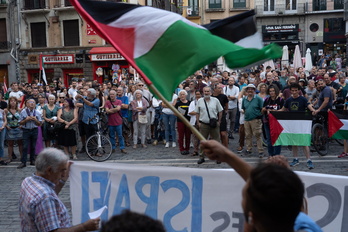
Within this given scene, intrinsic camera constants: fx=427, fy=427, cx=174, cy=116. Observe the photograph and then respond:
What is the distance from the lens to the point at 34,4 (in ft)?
105

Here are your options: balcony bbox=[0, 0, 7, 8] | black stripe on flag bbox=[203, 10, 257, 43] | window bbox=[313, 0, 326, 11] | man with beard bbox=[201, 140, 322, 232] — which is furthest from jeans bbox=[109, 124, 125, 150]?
window bbox=[313, 0, 326, 11]

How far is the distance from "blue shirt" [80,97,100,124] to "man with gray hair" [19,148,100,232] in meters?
8.00

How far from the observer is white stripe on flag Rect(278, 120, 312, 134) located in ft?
30.0

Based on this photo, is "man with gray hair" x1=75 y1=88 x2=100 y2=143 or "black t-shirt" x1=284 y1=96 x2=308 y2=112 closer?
"black t-shirt" x1=284 y1=96 x2=308 y2=112

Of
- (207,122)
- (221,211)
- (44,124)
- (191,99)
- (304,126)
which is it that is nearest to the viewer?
(221,211)

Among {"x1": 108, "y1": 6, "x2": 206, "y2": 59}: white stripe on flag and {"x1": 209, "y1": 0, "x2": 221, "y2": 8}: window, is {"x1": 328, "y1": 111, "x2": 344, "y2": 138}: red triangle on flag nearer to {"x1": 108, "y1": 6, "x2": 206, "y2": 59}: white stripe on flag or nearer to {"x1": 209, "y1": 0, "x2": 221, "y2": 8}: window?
{"x1": 108, "y1": 6, "x2": 206, "y2": 59}: white stripe on flag

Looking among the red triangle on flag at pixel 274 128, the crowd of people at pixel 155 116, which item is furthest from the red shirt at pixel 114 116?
the red triangle on flag at pixel 274 128

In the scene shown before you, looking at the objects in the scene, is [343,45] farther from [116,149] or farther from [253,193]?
[253,193]

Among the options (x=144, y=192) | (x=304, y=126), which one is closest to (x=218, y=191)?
(x=144, y=192)

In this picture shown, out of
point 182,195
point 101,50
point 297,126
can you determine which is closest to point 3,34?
point 101,50

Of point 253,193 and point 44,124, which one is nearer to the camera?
point 253,193

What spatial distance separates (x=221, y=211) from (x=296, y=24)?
4472cm

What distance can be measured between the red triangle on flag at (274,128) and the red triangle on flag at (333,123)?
1404mm

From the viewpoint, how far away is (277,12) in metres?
46.2
